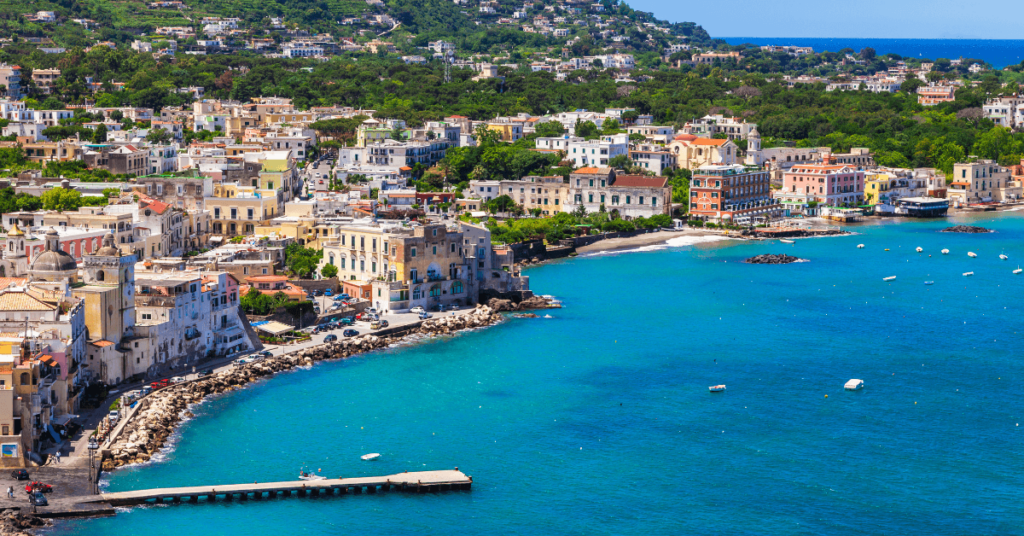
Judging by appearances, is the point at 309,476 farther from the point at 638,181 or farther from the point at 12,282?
the point at 638,181

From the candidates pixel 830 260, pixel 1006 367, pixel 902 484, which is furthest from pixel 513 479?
pixel 830 260

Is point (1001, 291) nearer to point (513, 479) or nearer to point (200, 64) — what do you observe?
point (513, 479)

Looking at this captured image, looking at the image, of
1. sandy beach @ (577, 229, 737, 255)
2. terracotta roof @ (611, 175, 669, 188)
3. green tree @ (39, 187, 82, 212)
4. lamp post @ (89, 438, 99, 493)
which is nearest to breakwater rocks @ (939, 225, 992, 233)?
sandy beach @ (577, 229, 737, 255)

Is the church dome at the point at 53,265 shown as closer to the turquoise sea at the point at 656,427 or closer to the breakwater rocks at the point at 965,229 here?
the turquoise sea at the point at 656,427

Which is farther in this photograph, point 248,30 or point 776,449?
point 248,30

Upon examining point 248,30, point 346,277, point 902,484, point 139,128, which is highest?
point 248,30

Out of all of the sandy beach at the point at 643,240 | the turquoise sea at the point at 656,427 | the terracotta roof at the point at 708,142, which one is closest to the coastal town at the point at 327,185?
the sandy beach at the point at 643,240
